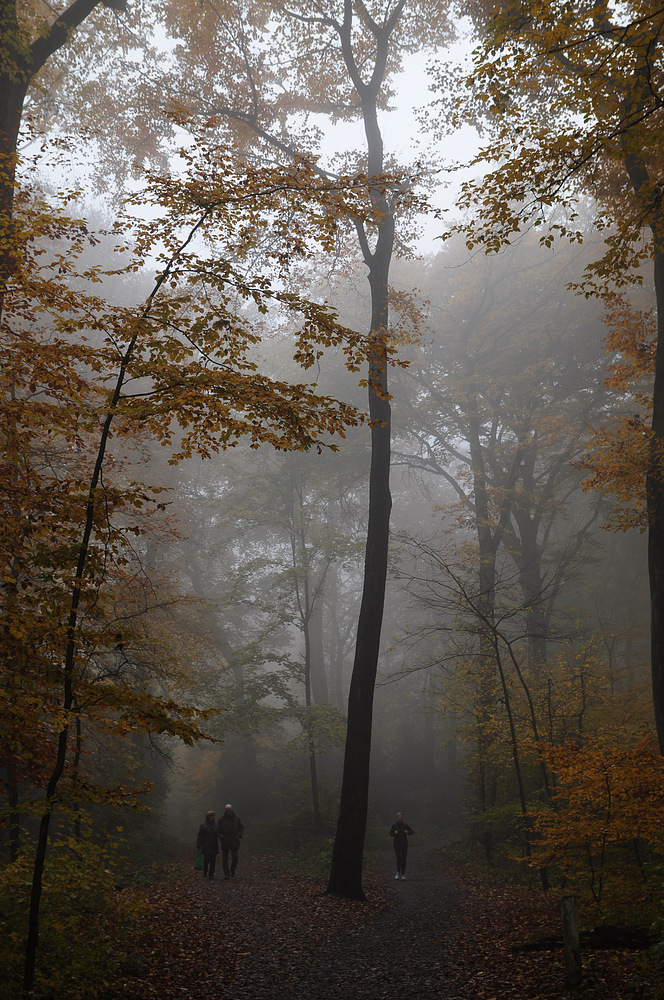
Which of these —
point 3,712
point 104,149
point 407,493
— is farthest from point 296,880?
point 407,493

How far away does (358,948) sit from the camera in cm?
659

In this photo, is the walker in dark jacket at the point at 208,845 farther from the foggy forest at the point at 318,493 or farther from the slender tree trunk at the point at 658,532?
the slender tree trunk at the point at 658,532

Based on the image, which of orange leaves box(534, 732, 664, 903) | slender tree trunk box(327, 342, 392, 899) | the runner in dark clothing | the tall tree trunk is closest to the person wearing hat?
the tall tree trunk

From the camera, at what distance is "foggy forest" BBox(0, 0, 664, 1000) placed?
466cm

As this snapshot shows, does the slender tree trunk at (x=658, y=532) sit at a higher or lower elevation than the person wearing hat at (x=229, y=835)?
higher

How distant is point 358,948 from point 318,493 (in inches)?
552

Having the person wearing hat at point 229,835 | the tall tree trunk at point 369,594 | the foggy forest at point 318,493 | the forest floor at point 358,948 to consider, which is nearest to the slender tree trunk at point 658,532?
the foggy forest at point 318,493

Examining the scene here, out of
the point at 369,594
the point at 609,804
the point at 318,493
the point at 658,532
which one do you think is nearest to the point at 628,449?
the point at 658,532

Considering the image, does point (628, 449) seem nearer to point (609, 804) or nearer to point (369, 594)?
point (369, 594)

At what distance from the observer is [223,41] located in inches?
494

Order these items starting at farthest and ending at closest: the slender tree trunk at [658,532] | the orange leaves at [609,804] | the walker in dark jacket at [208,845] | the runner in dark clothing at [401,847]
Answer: the runner in dark clothing at [401,847] → the walker in dark jacket at [208,845] → the slender tree trunk at [658,532] → the orange leaves at [609,804]

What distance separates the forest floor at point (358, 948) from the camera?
4.98 metres

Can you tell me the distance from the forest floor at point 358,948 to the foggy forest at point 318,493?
0.21 ft

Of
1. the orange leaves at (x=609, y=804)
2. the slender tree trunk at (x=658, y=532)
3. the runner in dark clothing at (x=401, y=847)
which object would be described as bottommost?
the runner in dark clothing at (x=401, y=847)
